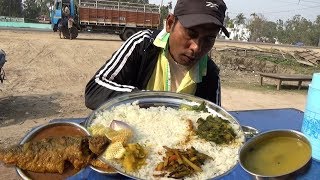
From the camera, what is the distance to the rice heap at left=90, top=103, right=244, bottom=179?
1.50 metres

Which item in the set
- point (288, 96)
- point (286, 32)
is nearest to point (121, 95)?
point (288, 96)

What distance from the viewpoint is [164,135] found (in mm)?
1746

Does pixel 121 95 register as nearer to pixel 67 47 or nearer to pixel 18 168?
pixel 18 168

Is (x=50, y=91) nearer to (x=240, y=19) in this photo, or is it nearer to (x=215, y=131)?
(x=215, y=131)

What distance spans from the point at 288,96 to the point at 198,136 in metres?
11.4

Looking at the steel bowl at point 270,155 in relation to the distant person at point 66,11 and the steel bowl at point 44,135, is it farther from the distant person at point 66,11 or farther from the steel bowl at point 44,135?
the distant person at point 66,11

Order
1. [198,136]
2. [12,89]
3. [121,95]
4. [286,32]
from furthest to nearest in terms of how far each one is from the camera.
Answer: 1. [286,32]
2. [12,89]
3. [121,95]
4. [198,136]

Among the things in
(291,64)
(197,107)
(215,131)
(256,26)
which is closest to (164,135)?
(215,131)

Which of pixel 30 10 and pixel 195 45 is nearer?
pixel 195 45

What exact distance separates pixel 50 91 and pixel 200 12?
894 cm

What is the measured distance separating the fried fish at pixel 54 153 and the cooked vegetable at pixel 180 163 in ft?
1.17

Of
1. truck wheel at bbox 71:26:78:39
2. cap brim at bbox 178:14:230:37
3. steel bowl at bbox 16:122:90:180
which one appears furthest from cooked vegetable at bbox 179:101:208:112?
truck wheel at bbox 71:26:78:39

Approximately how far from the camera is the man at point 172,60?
83.5 inches

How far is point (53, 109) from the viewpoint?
843 cm
